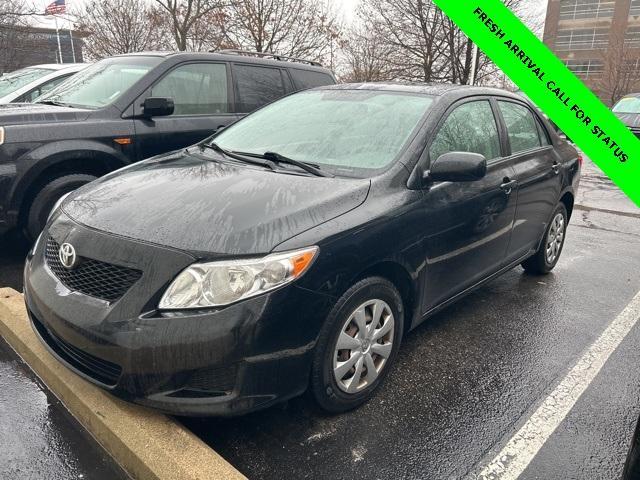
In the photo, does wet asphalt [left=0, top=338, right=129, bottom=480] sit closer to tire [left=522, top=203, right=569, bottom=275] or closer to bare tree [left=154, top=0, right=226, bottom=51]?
tire [left=522, top=203, right=569, bottom=275]

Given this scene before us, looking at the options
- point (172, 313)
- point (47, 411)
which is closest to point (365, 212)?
point (172, 313)

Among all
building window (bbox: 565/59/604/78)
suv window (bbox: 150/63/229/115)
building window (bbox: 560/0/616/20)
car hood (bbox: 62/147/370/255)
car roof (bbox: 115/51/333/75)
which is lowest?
car hood (bbox: 62/147/370/255)

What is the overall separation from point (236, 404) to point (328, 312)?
1.87 feet

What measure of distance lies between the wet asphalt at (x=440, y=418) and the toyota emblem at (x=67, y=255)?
2.71 feet

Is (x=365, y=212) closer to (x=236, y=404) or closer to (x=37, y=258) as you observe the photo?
(x=236, y=404)

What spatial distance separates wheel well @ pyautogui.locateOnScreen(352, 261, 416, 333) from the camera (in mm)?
2615

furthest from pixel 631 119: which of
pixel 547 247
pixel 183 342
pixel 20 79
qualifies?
pixel 183 342

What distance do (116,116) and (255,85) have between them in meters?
1.65

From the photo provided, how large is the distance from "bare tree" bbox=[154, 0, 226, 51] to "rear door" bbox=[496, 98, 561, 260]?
1861 cm

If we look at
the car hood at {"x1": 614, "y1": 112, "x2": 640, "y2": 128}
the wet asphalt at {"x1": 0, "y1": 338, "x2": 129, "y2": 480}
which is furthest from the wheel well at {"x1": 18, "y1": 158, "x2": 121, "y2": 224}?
the car hood at {"x1": 614, "y1": 112, "x2": 640, "y2": 128}

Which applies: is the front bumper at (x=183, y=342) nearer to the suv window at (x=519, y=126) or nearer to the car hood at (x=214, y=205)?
the car hood at (x=214, y=205)

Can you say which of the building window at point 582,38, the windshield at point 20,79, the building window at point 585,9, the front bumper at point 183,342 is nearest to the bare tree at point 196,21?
the windshield at point 20,79

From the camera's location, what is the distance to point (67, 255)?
2367mm

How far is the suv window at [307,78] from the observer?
602 centimetres
